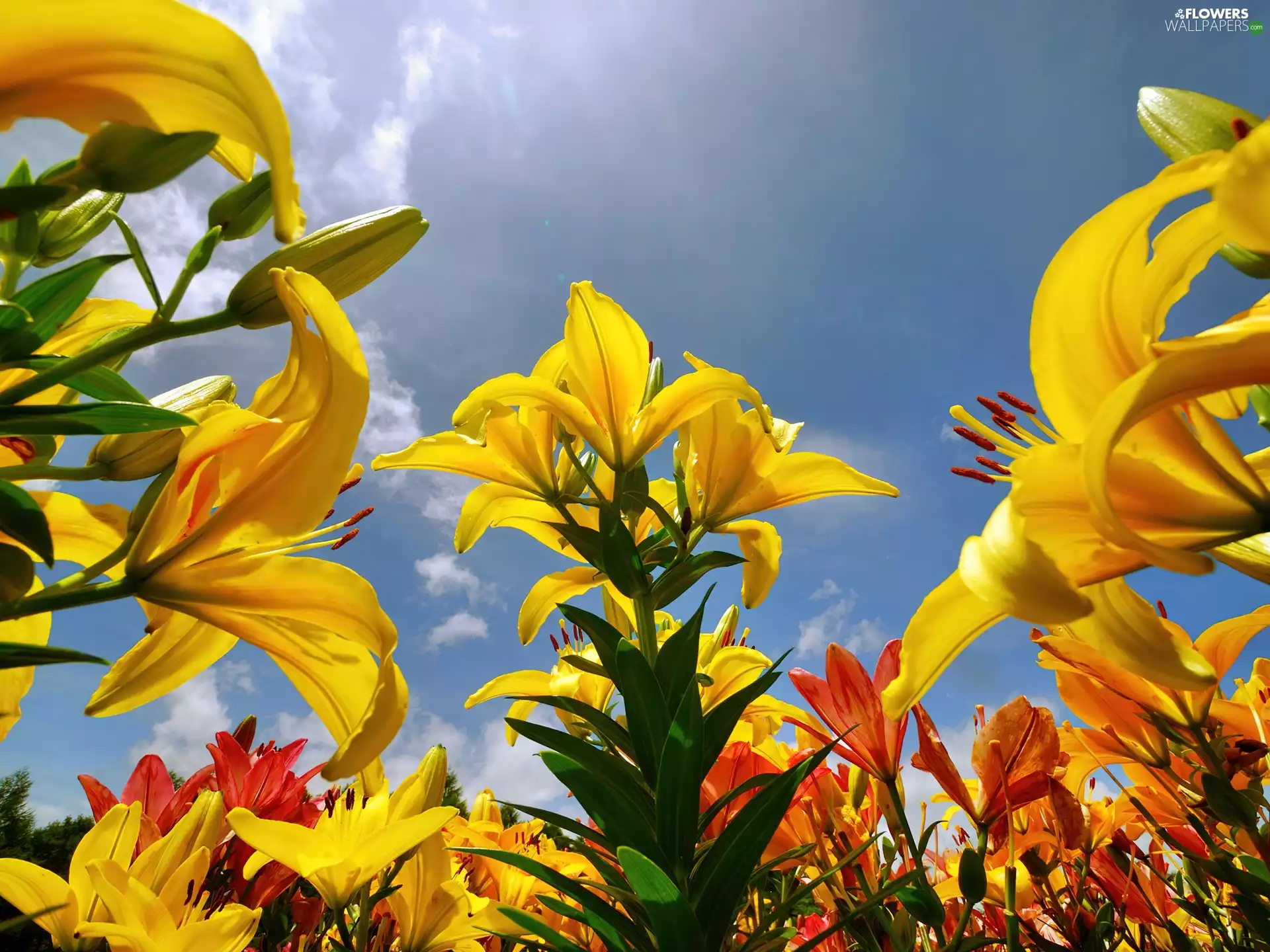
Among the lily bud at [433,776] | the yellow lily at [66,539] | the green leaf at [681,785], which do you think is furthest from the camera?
the lily bud at [433,776]

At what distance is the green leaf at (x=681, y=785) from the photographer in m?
0.80

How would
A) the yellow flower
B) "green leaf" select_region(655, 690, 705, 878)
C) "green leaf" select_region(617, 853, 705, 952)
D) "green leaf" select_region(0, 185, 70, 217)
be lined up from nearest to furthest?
"green leaf" select_region(0, 185, 70, 217), "green leaf" select_region(617, 853, 705, 952), "green leaf" select_region(655, 690, 705, 878), the yellow flower

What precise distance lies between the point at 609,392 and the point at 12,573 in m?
0.80

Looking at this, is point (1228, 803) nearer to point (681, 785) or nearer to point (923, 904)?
point (923, 904)

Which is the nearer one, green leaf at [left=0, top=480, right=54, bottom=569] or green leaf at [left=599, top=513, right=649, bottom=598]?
green leaf at [left=0, top=480, right=54, bottom=569]

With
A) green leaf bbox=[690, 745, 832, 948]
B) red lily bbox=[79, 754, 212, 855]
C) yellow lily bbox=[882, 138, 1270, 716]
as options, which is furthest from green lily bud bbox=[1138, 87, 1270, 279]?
red lily bbox=[79, 754, 212, 855]

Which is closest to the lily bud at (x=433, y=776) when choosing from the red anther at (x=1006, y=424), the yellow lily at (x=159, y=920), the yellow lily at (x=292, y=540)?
the yellow lily at (x=159, y=920)

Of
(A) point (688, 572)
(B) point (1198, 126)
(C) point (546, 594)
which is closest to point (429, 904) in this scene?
(C) point (546, 594)

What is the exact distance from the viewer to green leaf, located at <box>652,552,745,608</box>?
1.01m

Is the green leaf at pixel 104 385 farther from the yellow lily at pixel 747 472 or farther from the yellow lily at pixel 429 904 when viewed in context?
the yellow lily at pixel 429 904

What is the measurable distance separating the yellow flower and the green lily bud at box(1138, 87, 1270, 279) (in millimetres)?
830

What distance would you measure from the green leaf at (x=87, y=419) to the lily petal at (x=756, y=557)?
2.90 ft

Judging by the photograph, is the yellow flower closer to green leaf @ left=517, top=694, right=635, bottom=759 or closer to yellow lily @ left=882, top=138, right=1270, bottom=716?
green leaf @ left=517, top=694, right=635, bottom=759

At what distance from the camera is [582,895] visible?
2.76 feet
